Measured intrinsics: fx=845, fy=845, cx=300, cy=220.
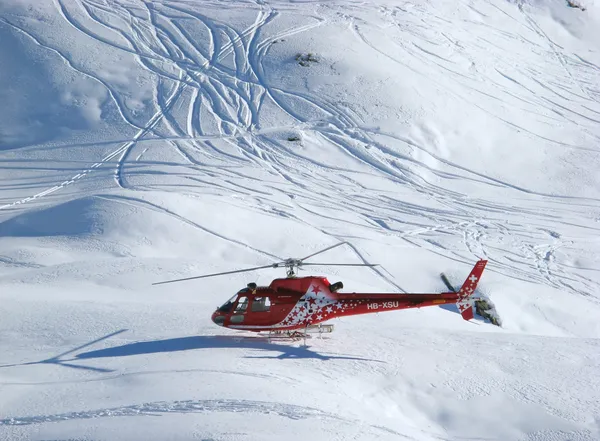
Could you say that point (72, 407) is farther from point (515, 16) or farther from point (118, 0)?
point (515, 16)

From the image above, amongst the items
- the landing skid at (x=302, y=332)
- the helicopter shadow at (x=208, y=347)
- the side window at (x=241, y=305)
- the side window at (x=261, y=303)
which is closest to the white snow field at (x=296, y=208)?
the helicopter shadow at (x=208, y=347)

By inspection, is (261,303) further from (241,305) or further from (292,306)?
(292,306)

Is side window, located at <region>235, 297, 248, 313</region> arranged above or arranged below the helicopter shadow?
above

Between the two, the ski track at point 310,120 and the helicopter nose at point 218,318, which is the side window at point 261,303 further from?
the ski track at point 310,120

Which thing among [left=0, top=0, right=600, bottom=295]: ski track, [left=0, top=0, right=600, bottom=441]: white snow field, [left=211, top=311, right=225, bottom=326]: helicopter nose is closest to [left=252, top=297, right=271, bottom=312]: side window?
[left=211, top=311, right=225, bottom=326]: helicopter nose

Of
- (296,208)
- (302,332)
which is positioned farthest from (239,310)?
(296,208)

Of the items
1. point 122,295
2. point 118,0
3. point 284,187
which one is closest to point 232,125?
point 284,187

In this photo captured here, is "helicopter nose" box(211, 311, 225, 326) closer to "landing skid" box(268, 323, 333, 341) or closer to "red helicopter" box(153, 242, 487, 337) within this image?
"red helicopter" box(153, 242, 487, 337)

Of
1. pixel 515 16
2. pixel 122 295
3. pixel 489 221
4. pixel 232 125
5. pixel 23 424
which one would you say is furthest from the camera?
pixel 515 16
